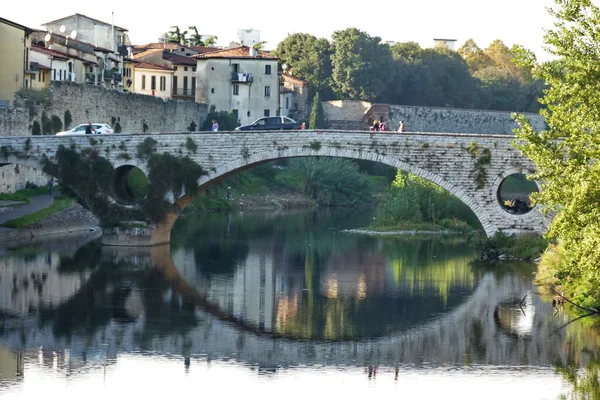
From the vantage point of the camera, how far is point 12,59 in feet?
192

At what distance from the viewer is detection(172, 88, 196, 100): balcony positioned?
85125 mm

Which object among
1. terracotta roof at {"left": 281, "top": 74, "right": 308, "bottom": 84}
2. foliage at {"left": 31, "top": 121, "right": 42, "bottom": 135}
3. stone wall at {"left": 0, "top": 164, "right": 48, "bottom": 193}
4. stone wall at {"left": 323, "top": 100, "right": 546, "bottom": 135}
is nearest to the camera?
stone wall at {"left": 0, "top": 164, "right": 48, "bottom": 193}

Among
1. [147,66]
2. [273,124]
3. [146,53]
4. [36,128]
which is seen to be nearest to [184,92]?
[146,53]

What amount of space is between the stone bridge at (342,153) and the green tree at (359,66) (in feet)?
154

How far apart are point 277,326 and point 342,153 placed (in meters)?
13.6

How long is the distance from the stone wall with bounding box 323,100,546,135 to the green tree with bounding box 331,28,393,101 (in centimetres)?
272

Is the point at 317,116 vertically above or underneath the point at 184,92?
underneath

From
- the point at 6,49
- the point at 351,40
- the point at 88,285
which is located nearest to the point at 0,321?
the point at 88,285

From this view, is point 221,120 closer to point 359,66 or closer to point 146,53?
point 146,53

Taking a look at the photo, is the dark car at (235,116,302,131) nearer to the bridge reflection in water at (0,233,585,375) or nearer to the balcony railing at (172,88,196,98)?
the bridge reflection in water at (0,233,585,375)

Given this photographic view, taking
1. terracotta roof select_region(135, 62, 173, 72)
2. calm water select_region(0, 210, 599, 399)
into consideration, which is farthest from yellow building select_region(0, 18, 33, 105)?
terracotta roof select_region(135, 62, 173, 72)

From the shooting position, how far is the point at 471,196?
145 feet

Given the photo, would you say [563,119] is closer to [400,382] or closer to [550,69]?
[550,69]

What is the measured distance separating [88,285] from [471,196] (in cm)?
1399
